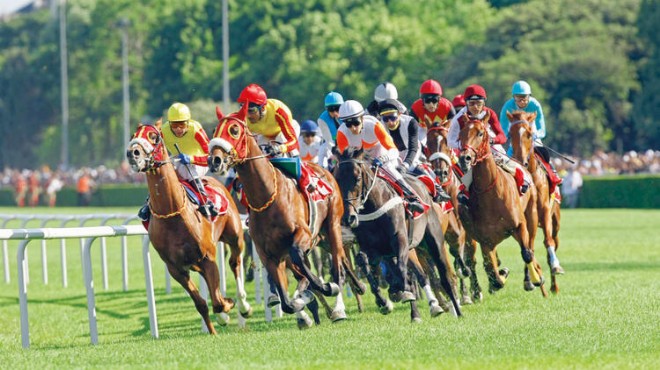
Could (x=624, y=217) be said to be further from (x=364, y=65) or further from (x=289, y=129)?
(x=364, y=65)

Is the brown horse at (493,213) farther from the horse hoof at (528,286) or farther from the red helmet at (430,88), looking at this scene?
the red helmet at (430,88)

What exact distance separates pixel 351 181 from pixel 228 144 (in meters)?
1.47

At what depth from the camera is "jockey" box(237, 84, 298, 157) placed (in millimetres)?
12578

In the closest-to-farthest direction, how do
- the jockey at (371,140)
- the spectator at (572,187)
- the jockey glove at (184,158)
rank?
the jockey glove at (184,158)
the jockey at (371,140)
the spectator at (572,187)

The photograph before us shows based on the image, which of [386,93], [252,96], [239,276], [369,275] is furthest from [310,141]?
[369,275]

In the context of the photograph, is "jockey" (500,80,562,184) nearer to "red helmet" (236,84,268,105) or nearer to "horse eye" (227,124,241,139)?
"red helmet" (236,84,268,105)

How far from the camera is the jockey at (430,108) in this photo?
14805mm

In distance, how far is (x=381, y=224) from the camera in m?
12.4

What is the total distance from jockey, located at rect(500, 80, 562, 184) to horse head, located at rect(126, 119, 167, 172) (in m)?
4.92

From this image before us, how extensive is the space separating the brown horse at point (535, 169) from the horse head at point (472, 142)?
1.62 metres

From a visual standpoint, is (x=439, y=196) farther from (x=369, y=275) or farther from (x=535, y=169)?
(x=535, y=169)

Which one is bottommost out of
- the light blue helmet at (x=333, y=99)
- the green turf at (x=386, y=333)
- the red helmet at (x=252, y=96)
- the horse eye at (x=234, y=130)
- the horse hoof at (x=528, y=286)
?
the green turf at (x=386, y=333)

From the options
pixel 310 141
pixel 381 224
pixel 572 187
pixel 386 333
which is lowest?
pixel 386 333

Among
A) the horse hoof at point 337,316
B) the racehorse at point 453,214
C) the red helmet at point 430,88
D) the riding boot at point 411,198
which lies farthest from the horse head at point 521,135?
the horse hoof at point 337,316
